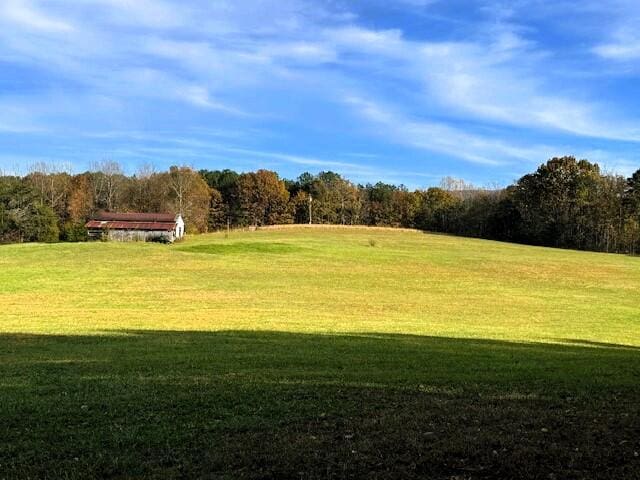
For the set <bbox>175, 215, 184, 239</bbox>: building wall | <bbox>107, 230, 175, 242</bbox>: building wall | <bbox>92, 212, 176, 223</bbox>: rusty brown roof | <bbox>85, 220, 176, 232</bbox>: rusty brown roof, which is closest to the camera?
<bbox>107, 230, 175, 242</bbox>: building wall

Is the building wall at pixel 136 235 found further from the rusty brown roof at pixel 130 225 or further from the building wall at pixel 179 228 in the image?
the building wall at pixel 179 228

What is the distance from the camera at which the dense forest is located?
8981 cm

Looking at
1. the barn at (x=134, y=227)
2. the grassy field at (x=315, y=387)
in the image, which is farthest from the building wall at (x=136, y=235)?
the grassy field at (x=315, y=387)

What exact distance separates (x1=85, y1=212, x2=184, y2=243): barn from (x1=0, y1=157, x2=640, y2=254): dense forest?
2759 mm

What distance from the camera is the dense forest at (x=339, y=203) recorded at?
89.8 metres

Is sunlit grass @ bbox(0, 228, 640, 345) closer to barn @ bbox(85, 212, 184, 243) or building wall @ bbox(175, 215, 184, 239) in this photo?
barn @ bbox(85, 212, 184, 243)

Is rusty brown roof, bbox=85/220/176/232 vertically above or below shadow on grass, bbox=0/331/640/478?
above

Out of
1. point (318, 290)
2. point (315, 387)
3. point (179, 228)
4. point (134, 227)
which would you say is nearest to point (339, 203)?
point (179, 228)

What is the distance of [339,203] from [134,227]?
5251 centimetres

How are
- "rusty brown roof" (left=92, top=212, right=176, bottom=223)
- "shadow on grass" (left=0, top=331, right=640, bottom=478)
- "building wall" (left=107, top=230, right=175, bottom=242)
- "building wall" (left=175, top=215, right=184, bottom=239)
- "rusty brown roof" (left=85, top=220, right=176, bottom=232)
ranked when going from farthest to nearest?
"building wall" (left=175, top=215, right=184, bottom=239), "rusty brown roof" (left=92, top=212, right=176, bottom=223), "rusty brown roof" (left=85, top=220, right=176, bottom=232), "building wall" (left=107, top=230, right=175, bottom=242), "shadow on grass" (left=0, top=331, right=640, bottom=478)

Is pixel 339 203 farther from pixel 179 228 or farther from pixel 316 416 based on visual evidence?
pixel 316 416

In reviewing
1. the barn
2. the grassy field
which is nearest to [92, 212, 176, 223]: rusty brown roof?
the barn

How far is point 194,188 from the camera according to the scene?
114 m

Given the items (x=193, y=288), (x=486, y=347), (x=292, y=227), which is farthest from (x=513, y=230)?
(x=486, y=347)
